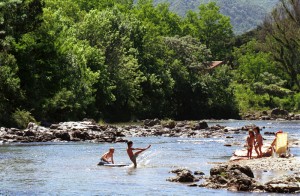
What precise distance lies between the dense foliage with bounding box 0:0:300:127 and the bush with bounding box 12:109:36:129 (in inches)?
3.9

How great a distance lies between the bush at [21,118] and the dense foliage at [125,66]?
0.32 feet

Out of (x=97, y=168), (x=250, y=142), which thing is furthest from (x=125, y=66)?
(x=97, y=168)

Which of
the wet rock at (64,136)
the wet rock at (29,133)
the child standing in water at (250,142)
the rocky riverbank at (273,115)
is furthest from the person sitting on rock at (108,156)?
→ the rocky riverbank at (273,115)

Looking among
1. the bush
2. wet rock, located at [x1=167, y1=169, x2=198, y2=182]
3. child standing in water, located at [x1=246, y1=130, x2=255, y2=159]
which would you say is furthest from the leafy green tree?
wet rock, located at [x1=167, y1=169, x2=198, y2=182]

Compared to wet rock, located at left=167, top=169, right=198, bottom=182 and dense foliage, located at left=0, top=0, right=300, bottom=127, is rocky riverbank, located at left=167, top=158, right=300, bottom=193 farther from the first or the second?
dense foliage, located at left=0, top=0, right=300, bottom=127

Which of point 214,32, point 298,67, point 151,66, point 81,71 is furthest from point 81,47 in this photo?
point 214,32

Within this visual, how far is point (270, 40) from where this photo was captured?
116438 mm

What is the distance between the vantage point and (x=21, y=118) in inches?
2576

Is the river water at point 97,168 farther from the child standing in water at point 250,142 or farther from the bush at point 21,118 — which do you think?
the bush at point 21,118

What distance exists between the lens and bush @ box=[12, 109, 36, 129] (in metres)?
64.8

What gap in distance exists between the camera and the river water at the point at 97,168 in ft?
97.5

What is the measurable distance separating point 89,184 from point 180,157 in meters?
13.0

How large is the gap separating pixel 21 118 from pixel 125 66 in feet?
106

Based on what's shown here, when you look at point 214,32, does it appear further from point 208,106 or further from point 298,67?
point 208,106
